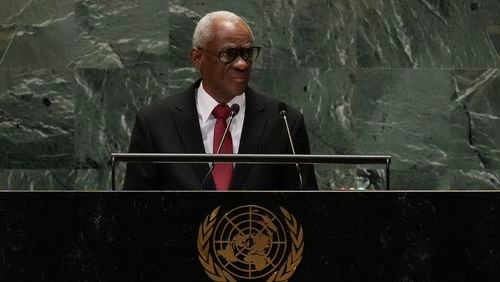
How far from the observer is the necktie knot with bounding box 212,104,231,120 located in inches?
176

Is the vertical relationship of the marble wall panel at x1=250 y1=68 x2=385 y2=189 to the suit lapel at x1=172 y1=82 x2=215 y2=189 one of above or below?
below

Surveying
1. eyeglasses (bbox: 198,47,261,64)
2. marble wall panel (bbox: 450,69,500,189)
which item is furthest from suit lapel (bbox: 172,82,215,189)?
marble wall panel (bbox: 450,69,500,189)

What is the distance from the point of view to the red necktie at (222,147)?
4.28 metres

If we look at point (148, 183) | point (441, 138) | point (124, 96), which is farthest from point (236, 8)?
point (148, 183)

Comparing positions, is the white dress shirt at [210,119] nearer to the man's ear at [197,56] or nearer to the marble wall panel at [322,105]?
the man's ear at [197,56]

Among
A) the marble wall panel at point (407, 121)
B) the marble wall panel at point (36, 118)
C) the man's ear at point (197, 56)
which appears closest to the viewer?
the man's ear at point (197, 56)

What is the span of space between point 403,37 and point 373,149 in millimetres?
658

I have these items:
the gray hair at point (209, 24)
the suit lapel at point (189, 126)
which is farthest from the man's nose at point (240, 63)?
the suit lapel at point (189, 126)

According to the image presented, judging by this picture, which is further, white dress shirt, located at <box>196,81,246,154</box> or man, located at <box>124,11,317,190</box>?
white dress shirt, located at <box>196,81,246,154</box>

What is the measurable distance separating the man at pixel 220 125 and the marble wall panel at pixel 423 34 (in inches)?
65.1
